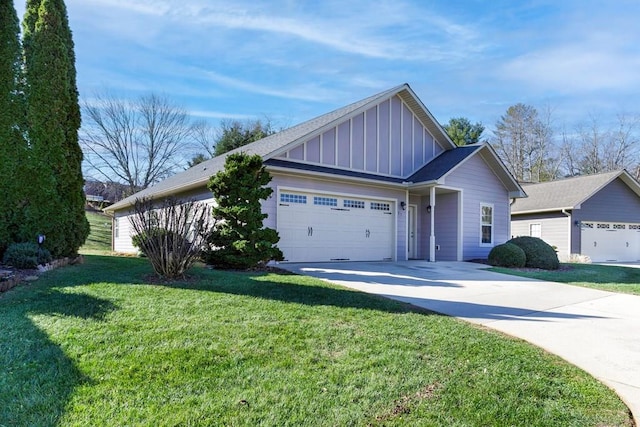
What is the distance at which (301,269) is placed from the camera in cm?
1012

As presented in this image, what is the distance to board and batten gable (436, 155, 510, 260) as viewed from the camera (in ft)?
47.3

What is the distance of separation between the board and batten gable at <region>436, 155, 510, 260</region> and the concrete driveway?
3.63 metres

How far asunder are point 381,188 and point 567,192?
41.1 ft

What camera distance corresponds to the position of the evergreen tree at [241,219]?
913 centimetres

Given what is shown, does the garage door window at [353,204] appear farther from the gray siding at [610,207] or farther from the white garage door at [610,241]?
the white garage door at [610,241]

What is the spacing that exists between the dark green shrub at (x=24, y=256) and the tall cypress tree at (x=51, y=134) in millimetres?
647

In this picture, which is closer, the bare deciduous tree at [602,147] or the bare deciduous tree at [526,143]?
the bare deciduous tree at [602,147]

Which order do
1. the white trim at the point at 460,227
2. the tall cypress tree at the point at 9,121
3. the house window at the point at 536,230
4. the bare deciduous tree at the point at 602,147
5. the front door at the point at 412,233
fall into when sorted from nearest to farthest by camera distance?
the tall cypress tree at the point at 9,121 < the white trim at the point at 460,227 < the front door at the point at 412,233 < the house window at the point at 536,230 < the bare deciduous tree at the point at 602,147

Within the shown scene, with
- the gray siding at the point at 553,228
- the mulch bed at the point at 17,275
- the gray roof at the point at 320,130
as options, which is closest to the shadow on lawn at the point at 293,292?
the mulch bed at the point at 17,275

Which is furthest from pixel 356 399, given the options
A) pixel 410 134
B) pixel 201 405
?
pixel 410 134

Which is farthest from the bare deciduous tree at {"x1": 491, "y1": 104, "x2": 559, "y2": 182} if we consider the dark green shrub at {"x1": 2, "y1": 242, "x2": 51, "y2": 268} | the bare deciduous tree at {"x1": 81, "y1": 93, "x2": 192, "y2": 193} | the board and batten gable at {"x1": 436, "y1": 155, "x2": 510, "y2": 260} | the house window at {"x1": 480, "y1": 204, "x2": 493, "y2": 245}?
the dark green shrub at {"x1": 2, "y1": 242, "x2": 51, "y2": 268}

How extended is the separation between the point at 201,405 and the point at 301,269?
24.2ft

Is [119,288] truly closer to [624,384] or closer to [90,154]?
[624,384]

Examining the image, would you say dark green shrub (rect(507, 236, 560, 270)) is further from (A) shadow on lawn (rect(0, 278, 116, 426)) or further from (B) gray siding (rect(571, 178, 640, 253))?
(A) shadow on lawn (rect(0, 278, 116, 426))
